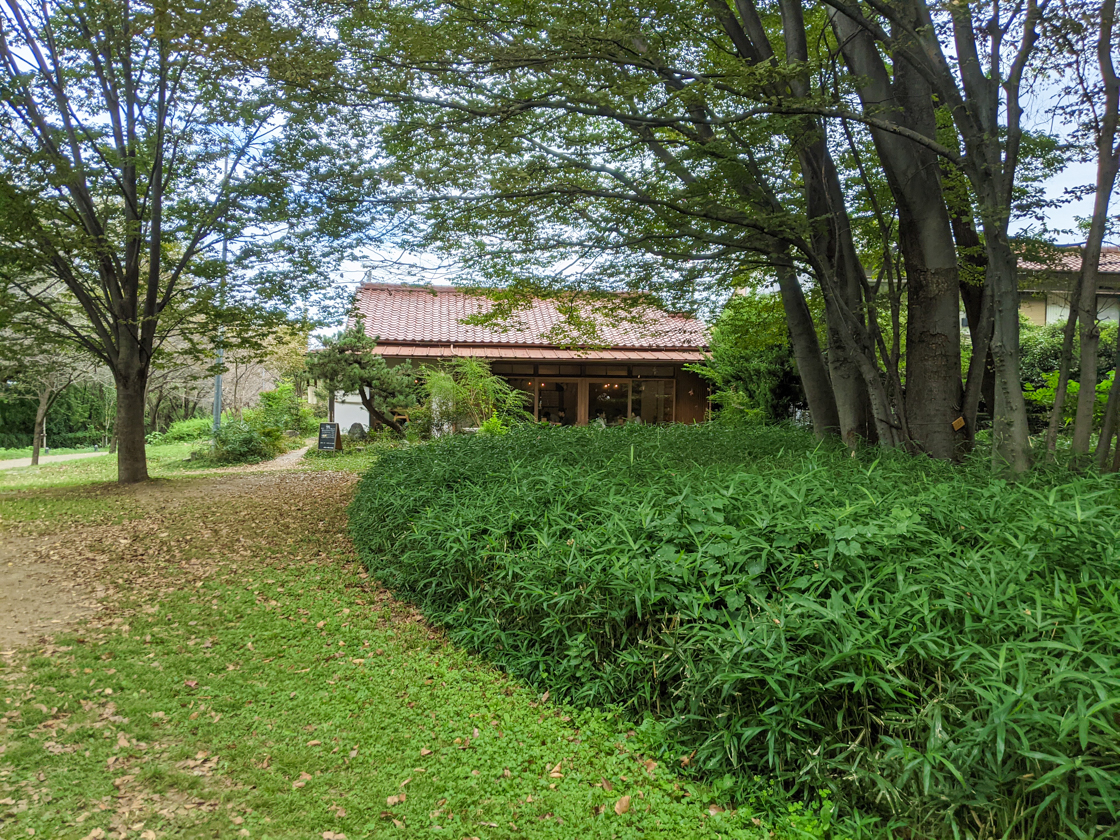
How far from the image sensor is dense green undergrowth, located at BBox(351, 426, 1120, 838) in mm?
1982

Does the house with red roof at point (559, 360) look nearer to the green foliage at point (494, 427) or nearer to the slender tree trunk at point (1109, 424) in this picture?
the green foliage at point (494, 427)

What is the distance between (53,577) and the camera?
5.38 metres

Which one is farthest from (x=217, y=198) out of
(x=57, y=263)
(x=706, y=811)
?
(x=706, y=811)

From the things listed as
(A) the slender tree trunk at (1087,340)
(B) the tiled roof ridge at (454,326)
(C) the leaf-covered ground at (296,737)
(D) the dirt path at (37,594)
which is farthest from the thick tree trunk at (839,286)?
(B) the tiled roof ridge at (454,326)

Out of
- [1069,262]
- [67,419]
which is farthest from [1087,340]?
[67,419]

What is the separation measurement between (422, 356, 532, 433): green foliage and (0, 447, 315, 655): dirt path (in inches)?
243

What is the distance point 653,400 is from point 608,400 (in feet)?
4.10

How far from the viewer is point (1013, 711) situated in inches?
78.1

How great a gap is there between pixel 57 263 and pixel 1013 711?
426 inches

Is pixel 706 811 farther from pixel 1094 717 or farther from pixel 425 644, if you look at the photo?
pixel 425 644

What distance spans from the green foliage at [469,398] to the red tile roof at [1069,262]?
9.33 m

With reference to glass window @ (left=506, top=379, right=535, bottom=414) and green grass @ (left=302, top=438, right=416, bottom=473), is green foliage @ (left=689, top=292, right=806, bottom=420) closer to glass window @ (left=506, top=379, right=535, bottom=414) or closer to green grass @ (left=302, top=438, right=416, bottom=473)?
glass window @ (left=506, top=379, right=535, bottom=414)

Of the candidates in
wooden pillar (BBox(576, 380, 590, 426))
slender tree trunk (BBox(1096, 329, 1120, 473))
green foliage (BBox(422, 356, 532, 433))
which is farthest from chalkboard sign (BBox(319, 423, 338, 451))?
slender tree trunk (BBox(1096, 329, 1120, 473))

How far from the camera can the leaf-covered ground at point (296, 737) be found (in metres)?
2.42
